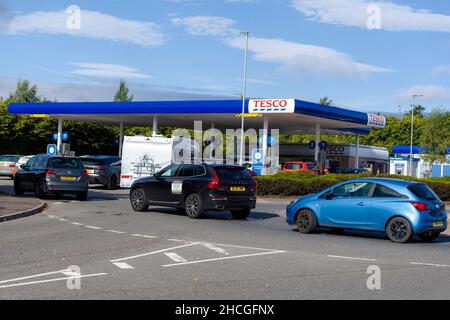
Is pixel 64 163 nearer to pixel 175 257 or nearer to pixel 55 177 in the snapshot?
pixel 55 177

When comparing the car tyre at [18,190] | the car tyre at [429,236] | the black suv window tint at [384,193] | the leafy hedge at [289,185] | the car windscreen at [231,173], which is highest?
the car windscreen at [231,173]

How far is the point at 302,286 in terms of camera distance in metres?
8.34

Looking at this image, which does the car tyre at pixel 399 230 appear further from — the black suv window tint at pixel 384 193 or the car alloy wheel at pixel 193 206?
the car alloy wheel at pixel 193 206

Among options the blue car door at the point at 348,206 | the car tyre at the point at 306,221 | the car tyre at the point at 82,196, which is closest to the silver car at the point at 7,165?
the car tyre at the point at 82,196

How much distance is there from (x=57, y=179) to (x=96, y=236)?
943 cm

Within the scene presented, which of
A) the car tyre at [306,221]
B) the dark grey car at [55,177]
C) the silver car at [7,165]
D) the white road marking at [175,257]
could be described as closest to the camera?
the white road marking at [175,257]

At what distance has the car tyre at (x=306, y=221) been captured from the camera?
15.1m

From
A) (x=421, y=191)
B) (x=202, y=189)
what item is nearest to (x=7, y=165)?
(x=202, y=189)

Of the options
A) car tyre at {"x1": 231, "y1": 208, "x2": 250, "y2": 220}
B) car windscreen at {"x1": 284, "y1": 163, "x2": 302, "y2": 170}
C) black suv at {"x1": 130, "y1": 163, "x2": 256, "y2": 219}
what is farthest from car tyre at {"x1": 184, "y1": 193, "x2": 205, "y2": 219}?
car windscreen at {"x1": 284, "y1": 163, "x2": 302, "y2": 170}

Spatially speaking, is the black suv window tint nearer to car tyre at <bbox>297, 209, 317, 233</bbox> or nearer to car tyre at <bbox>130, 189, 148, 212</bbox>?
car tyre at <bbox>297, 209, 317, 233</bbox>

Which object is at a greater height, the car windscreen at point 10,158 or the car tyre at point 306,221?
the car windscreen at point 10,158

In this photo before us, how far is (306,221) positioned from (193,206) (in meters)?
3.92

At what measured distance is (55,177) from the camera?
2219 centimetres

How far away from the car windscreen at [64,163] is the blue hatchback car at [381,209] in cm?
1044
